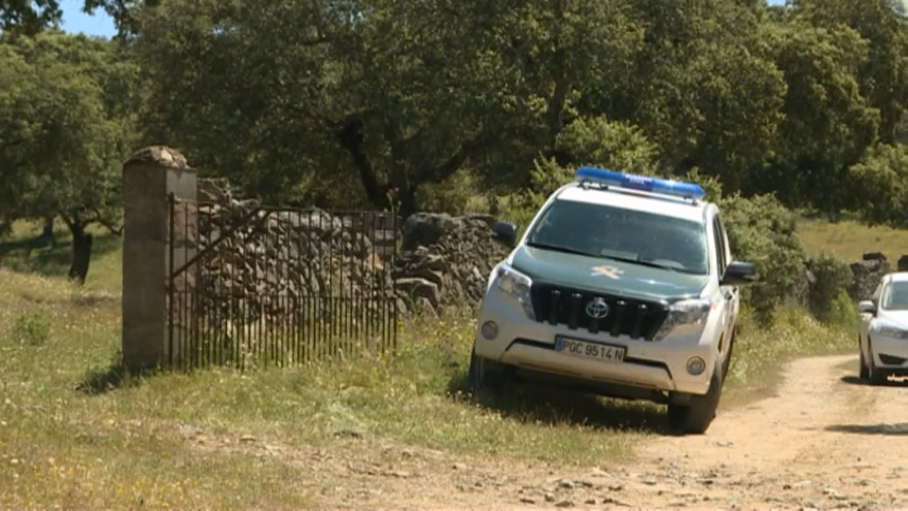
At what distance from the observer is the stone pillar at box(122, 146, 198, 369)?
13.3 m

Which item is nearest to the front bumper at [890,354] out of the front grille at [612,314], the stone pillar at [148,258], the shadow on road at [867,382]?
the shadow on road at [867,382]

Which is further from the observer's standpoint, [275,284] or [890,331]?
[890,331]

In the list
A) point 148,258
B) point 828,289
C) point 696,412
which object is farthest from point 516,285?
point 828,289

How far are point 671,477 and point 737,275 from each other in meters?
4.16

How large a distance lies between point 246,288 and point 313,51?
21.2m

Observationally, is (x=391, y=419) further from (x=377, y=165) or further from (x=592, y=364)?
(x=377, y=165)

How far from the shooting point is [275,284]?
15.1m

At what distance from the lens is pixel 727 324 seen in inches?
560

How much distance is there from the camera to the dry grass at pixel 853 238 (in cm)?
5956

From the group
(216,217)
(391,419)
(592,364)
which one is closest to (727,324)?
(592,364)

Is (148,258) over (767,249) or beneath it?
over

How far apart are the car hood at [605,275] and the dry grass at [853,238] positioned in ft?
150

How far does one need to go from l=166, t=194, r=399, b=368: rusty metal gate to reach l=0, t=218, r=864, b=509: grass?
48 centimetres

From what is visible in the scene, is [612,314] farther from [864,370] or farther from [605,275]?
[864,370]
